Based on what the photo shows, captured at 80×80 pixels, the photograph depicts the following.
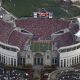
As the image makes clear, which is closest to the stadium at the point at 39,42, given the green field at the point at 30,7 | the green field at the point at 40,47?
the green field at the point at 40,47

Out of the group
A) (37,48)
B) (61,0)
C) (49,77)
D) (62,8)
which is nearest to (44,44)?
(37,48)

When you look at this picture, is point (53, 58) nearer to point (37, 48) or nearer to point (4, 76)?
point (37, 48)

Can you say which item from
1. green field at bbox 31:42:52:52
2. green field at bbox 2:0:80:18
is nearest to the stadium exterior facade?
green field at bbox 31:42:52:52

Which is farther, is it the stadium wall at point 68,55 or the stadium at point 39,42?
the stadium at point 39,42

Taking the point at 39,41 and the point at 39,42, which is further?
the point at 39,41

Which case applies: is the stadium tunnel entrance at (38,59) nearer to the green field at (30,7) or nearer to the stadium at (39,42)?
the stadium at (39,42)

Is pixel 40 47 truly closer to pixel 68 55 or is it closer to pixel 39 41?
pixel 39 41

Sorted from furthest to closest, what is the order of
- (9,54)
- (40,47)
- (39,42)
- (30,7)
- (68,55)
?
(30,7) < (39,42) < (40,47) < (9,54) < (68,55)

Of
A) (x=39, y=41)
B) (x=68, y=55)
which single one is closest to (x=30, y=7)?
(x=39, y=41)
